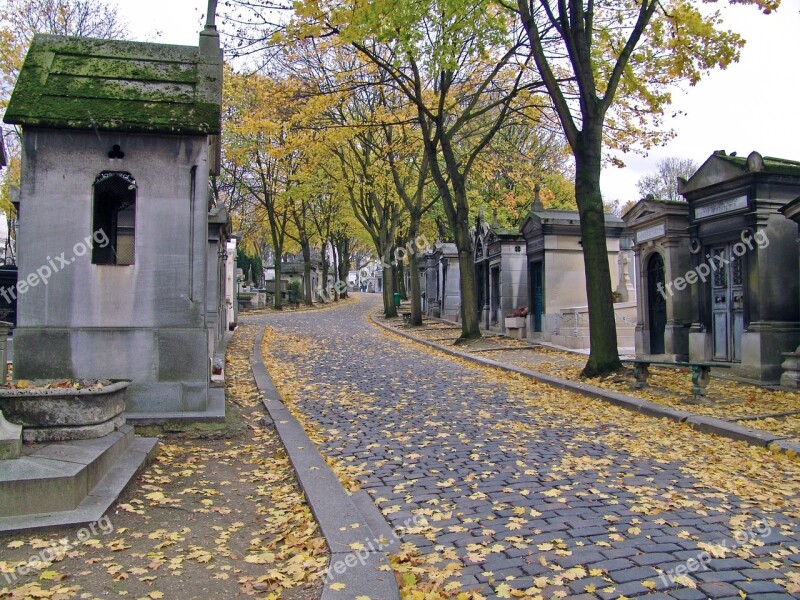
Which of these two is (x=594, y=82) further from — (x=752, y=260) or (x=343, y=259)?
(x=343, y=259)

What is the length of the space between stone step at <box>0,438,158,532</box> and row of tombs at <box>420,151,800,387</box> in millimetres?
9624

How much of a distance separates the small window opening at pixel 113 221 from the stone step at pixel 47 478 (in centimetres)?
446

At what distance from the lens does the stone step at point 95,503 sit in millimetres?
4148

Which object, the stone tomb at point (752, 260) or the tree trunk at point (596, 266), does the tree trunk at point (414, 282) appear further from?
the stone tomb at point (752, 260)

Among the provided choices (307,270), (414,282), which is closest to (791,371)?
(414,282)

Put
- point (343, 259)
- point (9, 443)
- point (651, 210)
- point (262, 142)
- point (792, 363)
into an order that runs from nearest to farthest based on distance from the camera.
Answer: point (9, 443)
point (792, 363)
point (651, 210)
point (262, 142)
point (343, 259)

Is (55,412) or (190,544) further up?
(55,412)

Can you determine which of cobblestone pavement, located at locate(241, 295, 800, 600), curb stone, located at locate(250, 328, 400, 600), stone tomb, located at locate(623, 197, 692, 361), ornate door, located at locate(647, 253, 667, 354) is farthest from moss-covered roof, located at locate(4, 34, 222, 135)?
ornate door, located at locate(647, 253, 667, 354)

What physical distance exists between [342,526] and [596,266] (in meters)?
8.58

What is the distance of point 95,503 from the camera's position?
4504 mm

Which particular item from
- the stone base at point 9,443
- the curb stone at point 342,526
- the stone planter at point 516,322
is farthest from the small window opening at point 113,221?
the stone planter at point 516,322

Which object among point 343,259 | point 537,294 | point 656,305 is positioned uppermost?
point 343,259

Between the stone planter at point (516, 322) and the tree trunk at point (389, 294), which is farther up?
the tree trunk at point (389, 294)

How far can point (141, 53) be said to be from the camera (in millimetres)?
7703
